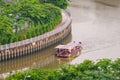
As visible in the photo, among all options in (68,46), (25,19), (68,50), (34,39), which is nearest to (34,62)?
(34,39)

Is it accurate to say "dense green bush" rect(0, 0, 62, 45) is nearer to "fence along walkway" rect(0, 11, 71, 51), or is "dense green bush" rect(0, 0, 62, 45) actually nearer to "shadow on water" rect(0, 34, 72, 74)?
"fence along walkway" rect(0, 11, 71, 51)

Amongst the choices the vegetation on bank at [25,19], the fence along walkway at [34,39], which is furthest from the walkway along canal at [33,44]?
the vegetation on bank at [25,19]

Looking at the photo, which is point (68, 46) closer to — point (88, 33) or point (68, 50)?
point (68, 50)

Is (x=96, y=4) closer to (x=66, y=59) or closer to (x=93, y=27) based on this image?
(x=93, y=27)

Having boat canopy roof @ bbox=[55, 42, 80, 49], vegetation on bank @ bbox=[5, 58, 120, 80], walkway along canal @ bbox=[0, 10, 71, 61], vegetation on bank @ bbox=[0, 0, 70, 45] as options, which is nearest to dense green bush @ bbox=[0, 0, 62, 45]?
vegetation on bank @ bbox=[0, 0, 70, 45]

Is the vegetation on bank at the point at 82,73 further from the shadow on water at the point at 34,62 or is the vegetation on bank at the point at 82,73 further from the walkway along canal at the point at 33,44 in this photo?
the walkway along canal at the point at 33,44

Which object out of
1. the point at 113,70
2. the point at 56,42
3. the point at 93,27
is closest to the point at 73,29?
the point at 93,27
